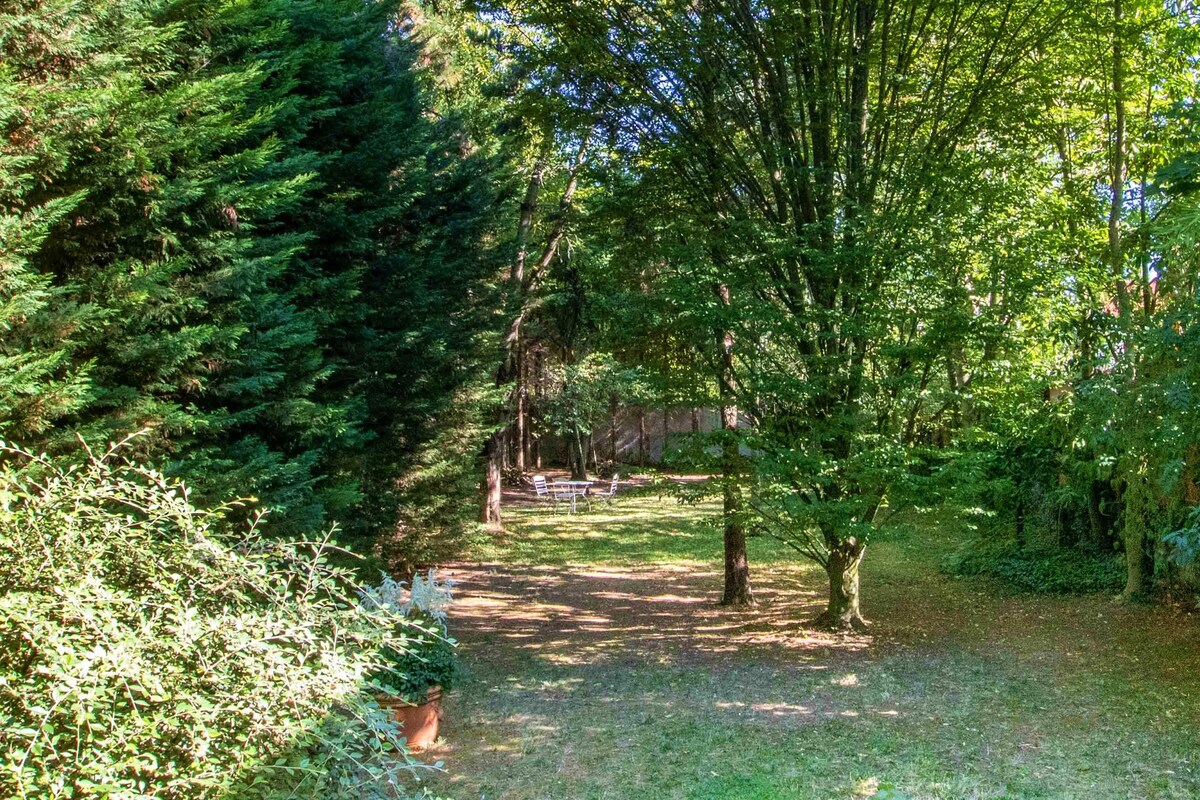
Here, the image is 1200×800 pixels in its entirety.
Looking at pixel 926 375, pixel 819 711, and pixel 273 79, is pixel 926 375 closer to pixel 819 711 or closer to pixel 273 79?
pixel 819 711

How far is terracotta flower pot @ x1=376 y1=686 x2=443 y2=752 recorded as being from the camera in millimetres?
4922

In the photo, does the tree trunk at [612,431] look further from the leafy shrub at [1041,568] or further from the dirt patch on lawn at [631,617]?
the leafy shrub at [1041,568]

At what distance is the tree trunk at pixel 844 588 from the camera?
298 inches

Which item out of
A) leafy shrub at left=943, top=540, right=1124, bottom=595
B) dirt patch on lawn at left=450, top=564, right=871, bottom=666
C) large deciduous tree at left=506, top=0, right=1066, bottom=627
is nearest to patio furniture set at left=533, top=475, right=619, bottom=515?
dirt patch on lawn at left=450, top=564, right=871, bottom=666

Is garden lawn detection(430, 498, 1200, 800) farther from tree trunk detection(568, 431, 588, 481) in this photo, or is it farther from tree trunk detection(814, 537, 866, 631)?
tree trunk detection(568, 431, 588, 481)

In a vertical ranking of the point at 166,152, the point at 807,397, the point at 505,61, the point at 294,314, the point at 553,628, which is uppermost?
the point at 505,61

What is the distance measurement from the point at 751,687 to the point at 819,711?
0.71m

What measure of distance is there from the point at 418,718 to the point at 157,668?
3.12 m

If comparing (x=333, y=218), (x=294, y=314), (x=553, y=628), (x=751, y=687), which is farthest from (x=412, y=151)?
(x=751, y=687)

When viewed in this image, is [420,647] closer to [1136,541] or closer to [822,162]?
[822,162]

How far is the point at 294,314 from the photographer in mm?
5504

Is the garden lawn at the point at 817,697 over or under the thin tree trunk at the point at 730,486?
under

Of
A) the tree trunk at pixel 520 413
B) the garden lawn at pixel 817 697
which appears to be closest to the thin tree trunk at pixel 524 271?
the tree trunk at pixel 520 413

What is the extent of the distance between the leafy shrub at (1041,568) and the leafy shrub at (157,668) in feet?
28.8
